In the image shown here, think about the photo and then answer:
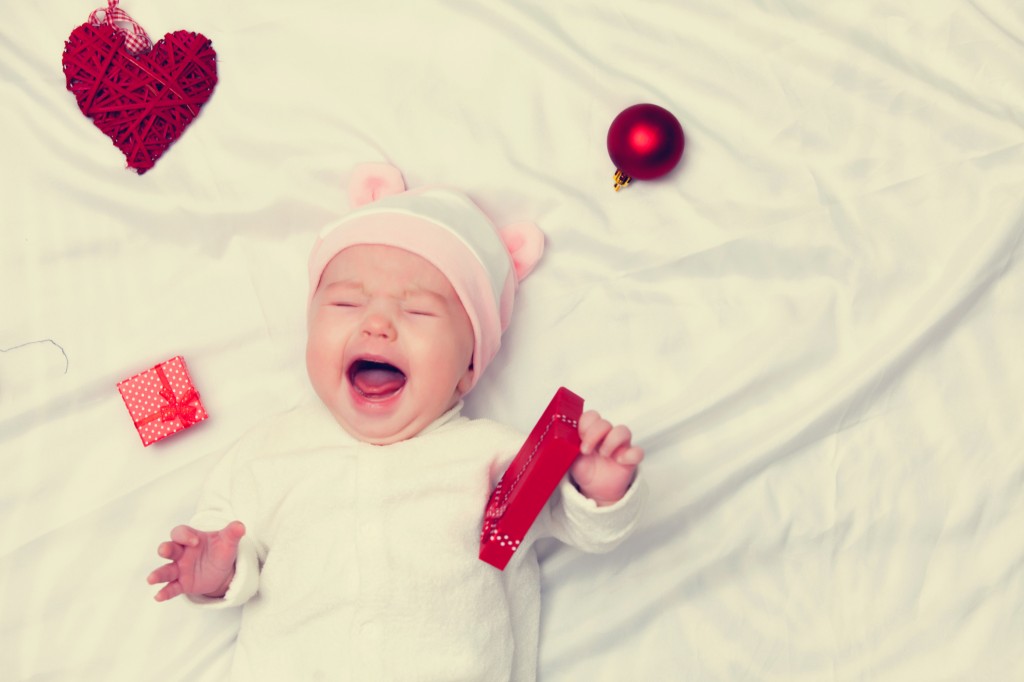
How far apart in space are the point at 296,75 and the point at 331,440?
2.03 ft

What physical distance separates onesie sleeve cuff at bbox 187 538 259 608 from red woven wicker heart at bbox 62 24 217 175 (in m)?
0.66

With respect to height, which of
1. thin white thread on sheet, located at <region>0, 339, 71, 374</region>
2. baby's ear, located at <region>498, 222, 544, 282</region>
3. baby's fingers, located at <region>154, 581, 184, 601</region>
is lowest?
thin white thread on sheet, located at <region>0, 339, 71, 374</region>

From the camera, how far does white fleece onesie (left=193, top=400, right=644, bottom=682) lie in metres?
1.35

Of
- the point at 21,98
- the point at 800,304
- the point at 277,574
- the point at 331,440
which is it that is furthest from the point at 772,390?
the point at 21,98

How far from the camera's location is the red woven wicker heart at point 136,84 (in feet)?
5.31

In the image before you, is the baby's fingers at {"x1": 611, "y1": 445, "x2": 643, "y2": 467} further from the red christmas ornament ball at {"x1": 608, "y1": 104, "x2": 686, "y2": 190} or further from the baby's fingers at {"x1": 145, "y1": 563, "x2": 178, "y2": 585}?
the baby's fingers at {"x1": 145, "y1": 563, "x2": 178, "y2": 585}

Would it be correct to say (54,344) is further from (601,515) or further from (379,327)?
(601,515)

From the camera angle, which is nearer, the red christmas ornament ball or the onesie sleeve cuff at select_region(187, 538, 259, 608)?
the onesie sleeve cuff at select_region(187, 538, 259, 608)

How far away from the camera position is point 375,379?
1442 millimetres

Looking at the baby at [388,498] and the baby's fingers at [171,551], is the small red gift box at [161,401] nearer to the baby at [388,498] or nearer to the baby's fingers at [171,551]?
the baby at [388,498]

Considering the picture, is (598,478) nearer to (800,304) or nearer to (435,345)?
(435,345)

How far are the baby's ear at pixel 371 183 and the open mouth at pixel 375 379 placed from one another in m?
0.28

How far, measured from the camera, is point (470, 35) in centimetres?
165

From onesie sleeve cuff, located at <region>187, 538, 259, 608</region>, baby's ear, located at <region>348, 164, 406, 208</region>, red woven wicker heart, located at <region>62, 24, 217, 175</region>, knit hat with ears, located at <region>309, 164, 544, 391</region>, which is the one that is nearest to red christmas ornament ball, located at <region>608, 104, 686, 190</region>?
knit hat with ears, located at <region>309, 164, 544, 391</region>
